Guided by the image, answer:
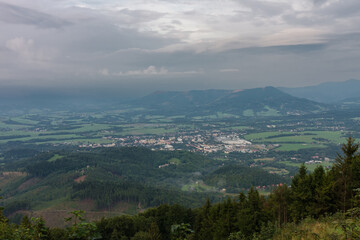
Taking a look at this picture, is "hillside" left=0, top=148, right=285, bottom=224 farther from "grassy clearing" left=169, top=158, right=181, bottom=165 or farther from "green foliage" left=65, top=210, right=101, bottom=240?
"green foliage" left=65, top=210, right=101, bottom=240

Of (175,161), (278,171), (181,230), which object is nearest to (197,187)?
(175,161)

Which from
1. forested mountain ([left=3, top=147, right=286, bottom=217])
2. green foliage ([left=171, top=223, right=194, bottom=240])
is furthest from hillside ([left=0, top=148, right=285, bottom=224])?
green foliage ([left=171, top=223, right=194, bottom=240])

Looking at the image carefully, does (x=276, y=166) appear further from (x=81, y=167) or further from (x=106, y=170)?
(x=81, y=167)

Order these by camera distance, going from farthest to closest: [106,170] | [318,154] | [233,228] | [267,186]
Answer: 1. [318,154]
2. [106,170]
3. [267,186]
4. [233,228]

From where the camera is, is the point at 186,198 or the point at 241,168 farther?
the point at 241,168

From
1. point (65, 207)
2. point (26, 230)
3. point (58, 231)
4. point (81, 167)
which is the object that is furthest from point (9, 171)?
point (26, 230)

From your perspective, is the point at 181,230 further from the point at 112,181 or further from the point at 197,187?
the point at 112,181


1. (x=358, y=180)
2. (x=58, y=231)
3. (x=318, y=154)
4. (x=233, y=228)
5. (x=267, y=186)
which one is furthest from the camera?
(x=318, y=154)

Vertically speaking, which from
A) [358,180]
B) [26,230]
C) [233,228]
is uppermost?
[26,230]

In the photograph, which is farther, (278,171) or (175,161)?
(175,161)
